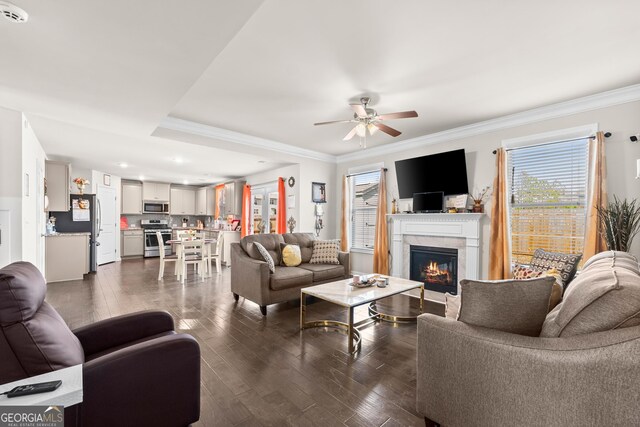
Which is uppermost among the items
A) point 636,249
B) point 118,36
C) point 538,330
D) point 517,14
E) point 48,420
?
point 517,14

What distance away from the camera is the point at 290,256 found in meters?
4.23

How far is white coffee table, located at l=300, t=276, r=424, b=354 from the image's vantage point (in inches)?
106

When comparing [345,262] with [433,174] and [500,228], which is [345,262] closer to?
[433,174]

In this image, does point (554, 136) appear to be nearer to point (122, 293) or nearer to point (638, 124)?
point (638, 124)

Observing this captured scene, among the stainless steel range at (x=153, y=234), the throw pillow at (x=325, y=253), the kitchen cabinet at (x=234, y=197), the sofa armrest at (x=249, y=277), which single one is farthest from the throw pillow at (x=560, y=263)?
the stainless steel range at (x=153, y=234)

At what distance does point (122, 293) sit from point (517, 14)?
583 centimetres

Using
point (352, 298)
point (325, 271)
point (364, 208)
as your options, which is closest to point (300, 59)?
point (352, 298)

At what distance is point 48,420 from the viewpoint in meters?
0.98

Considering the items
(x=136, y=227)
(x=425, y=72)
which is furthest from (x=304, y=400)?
(x=136, y=227)

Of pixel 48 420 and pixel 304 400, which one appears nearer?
pixel 48 420

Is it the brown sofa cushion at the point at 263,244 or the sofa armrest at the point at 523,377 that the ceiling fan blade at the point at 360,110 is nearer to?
the sofa armrest at the point at 523,377

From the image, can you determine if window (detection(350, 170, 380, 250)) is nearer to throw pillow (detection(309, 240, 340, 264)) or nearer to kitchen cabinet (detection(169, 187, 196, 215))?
throw pillow (detection(309, 240, 340, 264))

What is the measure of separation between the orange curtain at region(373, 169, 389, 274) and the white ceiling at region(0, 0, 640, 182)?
152 cm

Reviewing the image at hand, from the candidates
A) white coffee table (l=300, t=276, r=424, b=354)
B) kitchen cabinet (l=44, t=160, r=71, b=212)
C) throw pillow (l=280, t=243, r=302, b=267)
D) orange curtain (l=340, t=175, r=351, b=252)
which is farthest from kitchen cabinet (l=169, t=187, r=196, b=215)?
white coffee table (l=300, t=276, r=424, b=354)
